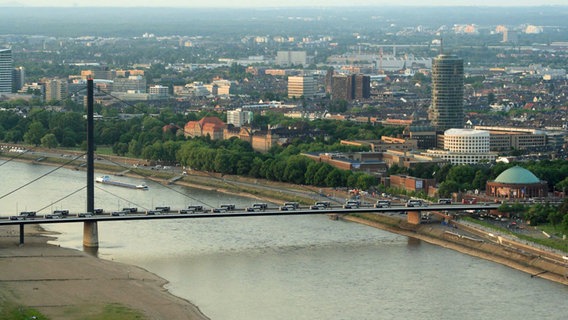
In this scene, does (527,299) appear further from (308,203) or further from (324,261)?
(308,203)

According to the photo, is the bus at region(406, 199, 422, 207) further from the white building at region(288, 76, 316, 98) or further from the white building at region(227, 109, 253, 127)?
the white building at region(288, 76, 316, 98)

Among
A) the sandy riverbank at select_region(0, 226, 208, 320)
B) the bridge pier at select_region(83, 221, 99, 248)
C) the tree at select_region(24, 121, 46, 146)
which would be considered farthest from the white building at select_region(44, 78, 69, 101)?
the sandy riverbank at select_region(0, 226, 208, 320)

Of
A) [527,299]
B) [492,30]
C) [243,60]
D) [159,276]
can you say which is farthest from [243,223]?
[492,30]

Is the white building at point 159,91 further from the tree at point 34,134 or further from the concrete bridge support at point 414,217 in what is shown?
the concrete bridge support at point 414,217

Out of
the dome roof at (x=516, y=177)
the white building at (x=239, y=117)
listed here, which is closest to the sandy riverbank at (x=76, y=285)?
the dome roof at (x=516, y=177)

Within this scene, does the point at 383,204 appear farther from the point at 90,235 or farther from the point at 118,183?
the point at 118,183

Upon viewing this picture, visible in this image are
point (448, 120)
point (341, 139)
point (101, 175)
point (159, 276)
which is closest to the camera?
point (159, 276)

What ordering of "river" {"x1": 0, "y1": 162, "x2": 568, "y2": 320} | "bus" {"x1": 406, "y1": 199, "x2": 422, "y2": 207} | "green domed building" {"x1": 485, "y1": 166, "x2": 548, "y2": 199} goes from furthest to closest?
"green domed building" {"x1": 485, "y1": 166, "x2": 548, "y2": 199}
"bus" {"x1": 406, "y1": 199, "x2": 422, "y2": 207}
"river" {"x1": 0, "y1": 162, "x2": 568, "y2": 320}
